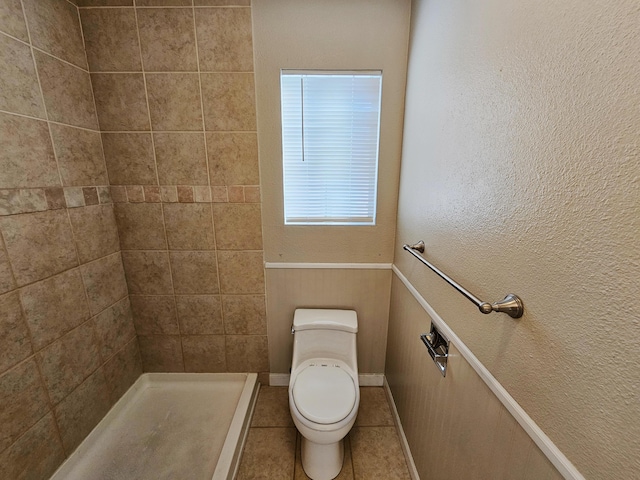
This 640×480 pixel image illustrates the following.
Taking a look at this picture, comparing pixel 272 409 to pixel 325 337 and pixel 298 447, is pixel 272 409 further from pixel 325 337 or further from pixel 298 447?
pixel 325 337

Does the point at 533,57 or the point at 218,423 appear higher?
the point at 533,57

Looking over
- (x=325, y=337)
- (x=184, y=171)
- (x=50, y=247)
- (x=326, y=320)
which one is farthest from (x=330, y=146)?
(x=50, y=247)

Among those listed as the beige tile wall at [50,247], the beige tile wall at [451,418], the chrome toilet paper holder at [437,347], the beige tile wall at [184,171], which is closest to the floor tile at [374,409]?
the beige tile wall at [451,418]

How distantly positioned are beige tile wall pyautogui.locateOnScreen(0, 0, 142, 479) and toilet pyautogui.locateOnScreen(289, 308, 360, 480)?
43.1 inches

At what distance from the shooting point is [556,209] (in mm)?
535

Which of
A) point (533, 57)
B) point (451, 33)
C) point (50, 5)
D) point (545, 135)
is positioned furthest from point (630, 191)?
point (50, 5)

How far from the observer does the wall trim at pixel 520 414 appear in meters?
0.51

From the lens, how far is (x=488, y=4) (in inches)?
→ 28.9

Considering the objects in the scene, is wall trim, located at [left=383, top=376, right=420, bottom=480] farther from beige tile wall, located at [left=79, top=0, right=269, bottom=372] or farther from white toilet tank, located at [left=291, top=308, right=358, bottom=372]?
beige tile wall, located at [left=79, top=0, right=269, bottom=372]

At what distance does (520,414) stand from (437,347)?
0.42 metres

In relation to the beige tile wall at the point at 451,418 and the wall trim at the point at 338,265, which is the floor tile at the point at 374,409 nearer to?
the beige tile wall at the point at 451,418

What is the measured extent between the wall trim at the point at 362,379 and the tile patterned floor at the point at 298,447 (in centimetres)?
11

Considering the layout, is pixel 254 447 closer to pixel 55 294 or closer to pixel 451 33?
pixel 55 294

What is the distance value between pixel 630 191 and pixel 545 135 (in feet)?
0.70
